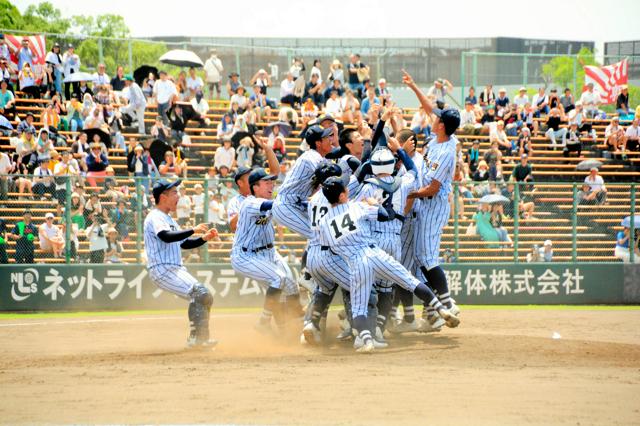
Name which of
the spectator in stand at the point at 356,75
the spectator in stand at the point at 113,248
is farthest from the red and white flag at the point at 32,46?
the spectator in stand at the point at 113,248

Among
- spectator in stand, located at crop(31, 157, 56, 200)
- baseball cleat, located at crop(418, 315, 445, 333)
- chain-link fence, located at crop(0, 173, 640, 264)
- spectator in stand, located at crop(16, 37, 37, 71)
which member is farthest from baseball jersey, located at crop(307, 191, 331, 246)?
spectator in stand, located at crop(16, 37, 37, 71)

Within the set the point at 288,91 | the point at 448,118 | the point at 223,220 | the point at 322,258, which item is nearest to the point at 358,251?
the point at 322,258

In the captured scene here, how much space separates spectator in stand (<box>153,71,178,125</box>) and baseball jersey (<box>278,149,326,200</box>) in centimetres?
1390

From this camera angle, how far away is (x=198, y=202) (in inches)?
712

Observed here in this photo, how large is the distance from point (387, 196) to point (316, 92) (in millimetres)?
16956

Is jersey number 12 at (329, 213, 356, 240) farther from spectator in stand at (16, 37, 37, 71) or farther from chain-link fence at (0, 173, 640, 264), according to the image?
spectator in stand at (16, 37, 37, 71)

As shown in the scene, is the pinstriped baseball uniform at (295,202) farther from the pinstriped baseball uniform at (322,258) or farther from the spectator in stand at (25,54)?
the spectator in stand at (25,54)

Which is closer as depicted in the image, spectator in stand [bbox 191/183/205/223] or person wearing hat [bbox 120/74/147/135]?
spectator in stand [bbox 191/183/205/223]

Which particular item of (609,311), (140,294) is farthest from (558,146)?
(140,294)

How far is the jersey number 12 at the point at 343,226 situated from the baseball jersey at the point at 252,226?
1.43 meters

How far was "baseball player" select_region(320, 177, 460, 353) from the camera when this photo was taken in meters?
10.6

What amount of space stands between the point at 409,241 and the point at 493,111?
17.1 meters

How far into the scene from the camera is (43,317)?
1650cm

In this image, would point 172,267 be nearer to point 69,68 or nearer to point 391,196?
point 391,196
